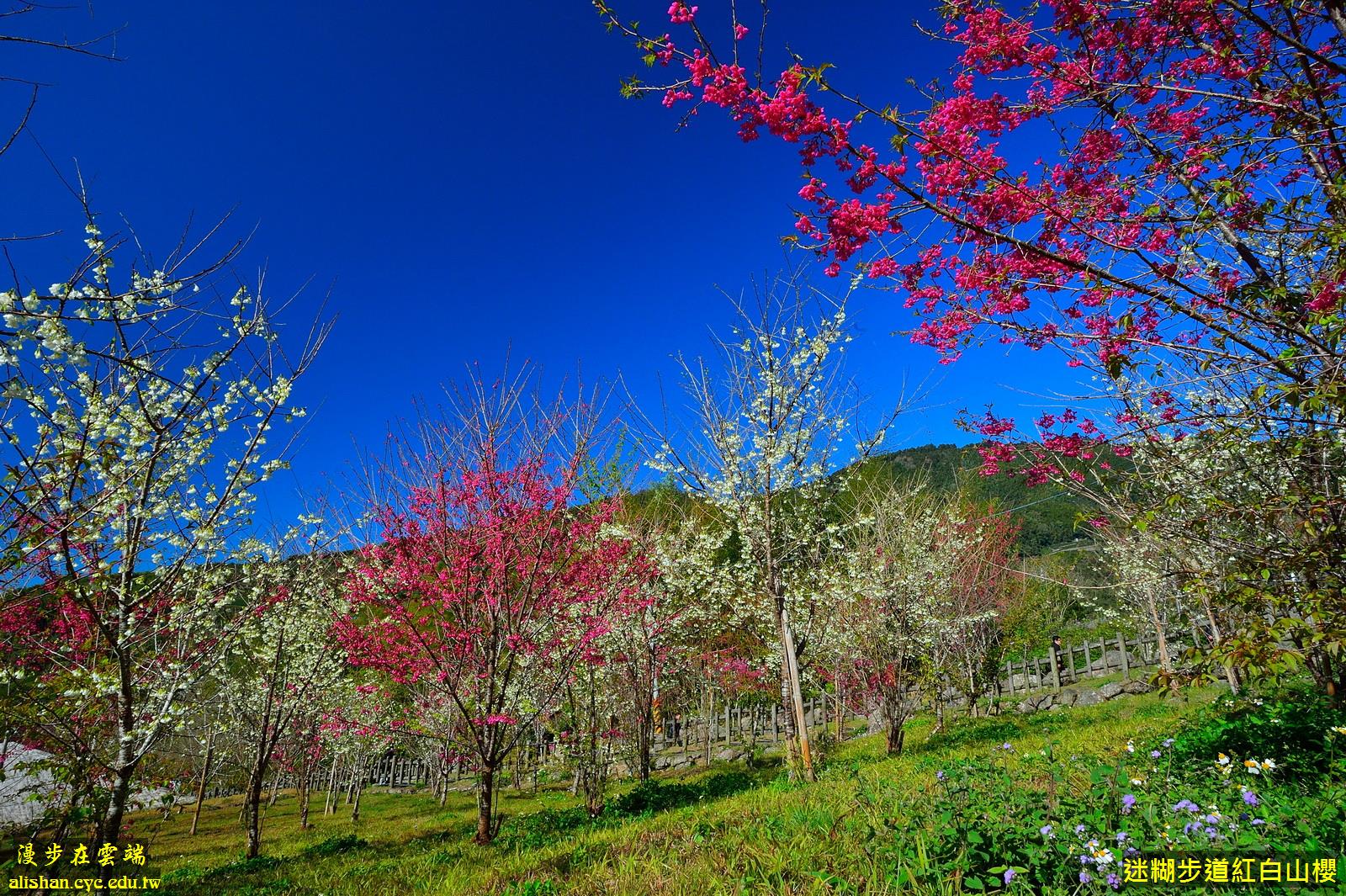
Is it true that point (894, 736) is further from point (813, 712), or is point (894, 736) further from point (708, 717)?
point (813, 712)

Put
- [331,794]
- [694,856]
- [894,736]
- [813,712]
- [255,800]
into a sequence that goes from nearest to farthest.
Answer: [694,856] → [255,800] → [894,736] → [813,712] → [331,794]

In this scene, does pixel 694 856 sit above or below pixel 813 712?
above

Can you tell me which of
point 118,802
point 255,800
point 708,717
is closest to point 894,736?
point 708,717

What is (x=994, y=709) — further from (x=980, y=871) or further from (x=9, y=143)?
(x=9, y=143)

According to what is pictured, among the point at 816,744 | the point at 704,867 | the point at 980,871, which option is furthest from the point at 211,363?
the point at 816,744

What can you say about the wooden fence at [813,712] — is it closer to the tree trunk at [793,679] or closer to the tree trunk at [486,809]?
the tree trunk at [793,679]

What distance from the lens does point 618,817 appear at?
7.73 metres

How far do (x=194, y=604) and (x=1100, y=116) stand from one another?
8369 millimetres

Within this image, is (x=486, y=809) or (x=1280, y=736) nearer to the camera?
(x=1280, y=736)

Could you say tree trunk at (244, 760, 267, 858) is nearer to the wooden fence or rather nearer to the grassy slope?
the grassy slope

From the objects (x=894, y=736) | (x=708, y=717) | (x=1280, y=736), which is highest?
(x=1280, y=736)

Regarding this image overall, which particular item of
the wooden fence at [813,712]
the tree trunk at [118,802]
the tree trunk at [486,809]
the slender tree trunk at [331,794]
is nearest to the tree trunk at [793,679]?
the tree trunk at [486,809]

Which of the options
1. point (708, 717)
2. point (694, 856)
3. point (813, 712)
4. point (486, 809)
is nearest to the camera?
point (694, 856)

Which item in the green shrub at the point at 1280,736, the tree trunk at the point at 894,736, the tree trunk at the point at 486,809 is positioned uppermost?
the green shrub at the point at 1280,736
